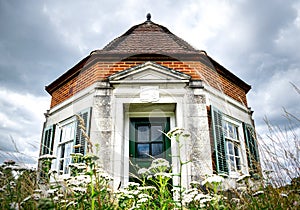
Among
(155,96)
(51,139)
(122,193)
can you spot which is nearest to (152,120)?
(155,96)

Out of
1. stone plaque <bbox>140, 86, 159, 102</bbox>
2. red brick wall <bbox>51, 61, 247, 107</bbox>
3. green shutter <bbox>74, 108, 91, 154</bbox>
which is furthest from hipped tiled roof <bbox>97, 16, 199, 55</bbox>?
green shutter <bbox>74, 108, 91, 154</bbox>

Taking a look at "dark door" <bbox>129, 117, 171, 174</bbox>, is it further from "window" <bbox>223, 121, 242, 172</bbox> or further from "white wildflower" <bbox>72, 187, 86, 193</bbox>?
"white wildflower" <bbox>72, 187, 86, 193</bbox>

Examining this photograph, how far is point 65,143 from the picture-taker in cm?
719

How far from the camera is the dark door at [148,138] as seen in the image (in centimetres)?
658

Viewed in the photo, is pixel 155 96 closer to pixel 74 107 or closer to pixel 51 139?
pixel 74 107

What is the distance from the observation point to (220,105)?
710 centimetres

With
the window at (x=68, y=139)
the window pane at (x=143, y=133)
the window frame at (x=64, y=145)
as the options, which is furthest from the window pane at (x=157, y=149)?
the window frame at (x=64, y=145)

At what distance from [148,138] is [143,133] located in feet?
0.64

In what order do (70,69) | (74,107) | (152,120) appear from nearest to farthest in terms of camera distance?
(152,120) < (74,107) < (70,69)

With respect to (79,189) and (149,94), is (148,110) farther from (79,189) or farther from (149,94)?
(79,189)

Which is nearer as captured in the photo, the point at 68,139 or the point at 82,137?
the point at 82,137

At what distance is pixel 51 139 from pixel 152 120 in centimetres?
311

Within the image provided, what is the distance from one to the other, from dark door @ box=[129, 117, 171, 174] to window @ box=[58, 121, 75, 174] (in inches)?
67.3

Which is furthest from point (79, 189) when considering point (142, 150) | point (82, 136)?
point (142, 150)
